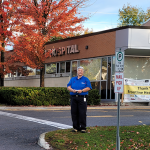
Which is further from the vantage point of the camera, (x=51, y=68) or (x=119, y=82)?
(x=51, y=68)

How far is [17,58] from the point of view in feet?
72.5

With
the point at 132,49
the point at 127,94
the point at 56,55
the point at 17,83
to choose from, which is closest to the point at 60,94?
the point at 127,94

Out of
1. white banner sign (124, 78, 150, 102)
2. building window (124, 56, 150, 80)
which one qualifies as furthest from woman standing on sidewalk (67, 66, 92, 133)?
building window (124, 56, 150, 80)

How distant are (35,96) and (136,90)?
7.00 m

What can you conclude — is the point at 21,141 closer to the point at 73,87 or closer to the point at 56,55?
the point at 73,87

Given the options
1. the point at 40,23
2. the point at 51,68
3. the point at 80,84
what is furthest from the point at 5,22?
the point at 80,84

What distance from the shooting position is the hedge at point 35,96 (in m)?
17.0

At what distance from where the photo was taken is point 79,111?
798 cm

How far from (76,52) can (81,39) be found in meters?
1.19

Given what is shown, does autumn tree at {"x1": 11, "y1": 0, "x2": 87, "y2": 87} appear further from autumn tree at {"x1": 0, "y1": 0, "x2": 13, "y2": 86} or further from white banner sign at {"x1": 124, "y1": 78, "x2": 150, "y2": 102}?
white banner sign at {"x1": 124, "y1": 78, "x2": 150, "y2": 102}

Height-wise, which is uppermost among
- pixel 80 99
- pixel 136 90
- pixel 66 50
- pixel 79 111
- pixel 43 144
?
pixel 66 50

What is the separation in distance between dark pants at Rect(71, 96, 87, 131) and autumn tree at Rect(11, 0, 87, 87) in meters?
12.5

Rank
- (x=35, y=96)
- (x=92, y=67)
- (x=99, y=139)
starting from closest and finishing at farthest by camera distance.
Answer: (x=99, y=139)
(x=35, y=96)
(x=92, y=67)

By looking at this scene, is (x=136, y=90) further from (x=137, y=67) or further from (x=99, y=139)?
(x=99, y=139)
